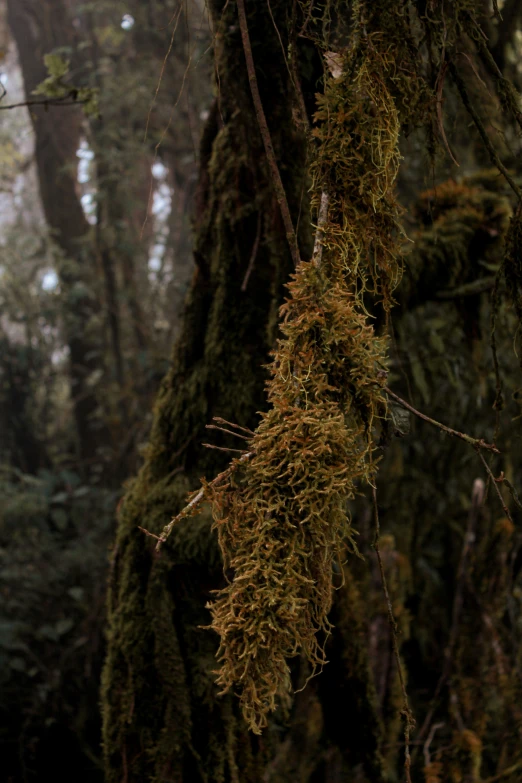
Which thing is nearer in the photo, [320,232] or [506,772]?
[320,232]

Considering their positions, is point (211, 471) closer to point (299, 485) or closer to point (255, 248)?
point (255, 248)

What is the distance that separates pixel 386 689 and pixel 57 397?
492 centimetres

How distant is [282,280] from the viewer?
1678mm

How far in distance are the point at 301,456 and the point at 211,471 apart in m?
0.90

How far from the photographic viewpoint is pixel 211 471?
5.59ft

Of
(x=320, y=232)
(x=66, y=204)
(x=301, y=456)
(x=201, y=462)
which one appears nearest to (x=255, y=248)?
(x=201, y=462)

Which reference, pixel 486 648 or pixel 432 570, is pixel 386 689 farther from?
pixel 432 570

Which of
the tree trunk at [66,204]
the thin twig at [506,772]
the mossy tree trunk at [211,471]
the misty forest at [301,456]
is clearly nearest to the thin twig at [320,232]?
the misty forest at [301,456]

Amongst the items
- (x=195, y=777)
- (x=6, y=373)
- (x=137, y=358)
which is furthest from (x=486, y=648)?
(x=6, y=373)

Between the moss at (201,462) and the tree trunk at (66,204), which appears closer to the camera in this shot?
the moss at (201,462)

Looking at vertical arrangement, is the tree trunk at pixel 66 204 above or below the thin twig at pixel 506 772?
above

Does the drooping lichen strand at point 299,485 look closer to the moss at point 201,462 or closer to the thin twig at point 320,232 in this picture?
the thin twig at point 320,232

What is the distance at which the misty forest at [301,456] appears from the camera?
88 centimetres

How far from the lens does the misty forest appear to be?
884 mm
